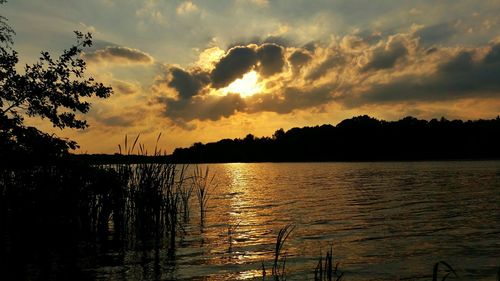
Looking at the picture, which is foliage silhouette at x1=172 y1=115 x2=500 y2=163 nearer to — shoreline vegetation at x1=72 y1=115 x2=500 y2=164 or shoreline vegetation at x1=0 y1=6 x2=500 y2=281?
shoreline vegetation at x1=72 y1=115 x2=500 y2=164

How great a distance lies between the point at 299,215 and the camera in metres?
24.5

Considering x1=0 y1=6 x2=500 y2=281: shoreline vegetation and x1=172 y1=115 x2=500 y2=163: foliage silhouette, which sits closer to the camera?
x1=0 y1=6 x2=500 y2=281: shoreline vegetation

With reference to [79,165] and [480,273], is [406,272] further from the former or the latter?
[79,165]

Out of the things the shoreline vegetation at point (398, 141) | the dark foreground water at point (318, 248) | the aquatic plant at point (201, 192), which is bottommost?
the dark foreground water at point (318, 248)

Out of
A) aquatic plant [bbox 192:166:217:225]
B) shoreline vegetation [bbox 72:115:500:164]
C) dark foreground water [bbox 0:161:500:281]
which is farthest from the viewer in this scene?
shoreline vegetation [bbox 72:115:500:164]

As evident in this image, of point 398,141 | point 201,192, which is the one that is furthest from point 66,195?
point 398,141

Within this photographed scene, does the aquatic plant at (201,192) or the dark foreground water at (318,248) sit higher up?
the aquatic plant at (201,192)

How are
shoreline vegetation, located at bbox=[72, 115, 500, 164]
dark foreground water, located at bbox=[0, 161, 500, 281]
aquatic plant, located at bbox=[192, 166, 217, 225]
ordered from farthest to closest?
shoreline vegetation, located at bbox=[72, 115, 500, 164]
aquatic plant, located at bbox=[192, 166, 217, 225]
dark foreground water, located at bbox=[0, 161, 500, 281]

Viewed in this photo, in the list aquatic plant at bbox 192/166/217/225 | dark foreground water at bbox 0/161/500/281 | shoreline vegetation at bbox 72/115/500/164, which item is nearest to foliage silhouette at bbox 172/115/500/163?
shoreline vegetation at bbox 72/115/500/164

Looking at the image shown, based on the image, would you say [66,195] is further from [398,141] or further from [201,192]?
[398,141]

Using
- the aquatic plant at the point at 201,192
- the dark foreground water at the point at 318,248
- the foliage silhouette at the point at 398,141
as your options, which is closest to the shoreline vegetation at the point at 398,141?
the foliage silhouette at the point at 398,141

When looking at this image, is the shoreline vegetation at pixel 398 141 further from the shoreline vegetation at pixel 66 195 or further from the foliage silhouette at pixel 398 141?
the shoreline vegetation at pixel 66 195

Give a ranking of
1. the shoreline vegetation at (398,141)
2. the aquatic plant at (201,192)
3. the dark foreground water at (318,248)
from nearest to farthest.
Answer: the dark foreground water at (318,248), the aquatic plant at (201,192), the shoreline vegetation at (398,141)

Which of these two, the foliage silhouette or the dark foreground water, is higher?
the foliage silhouette
